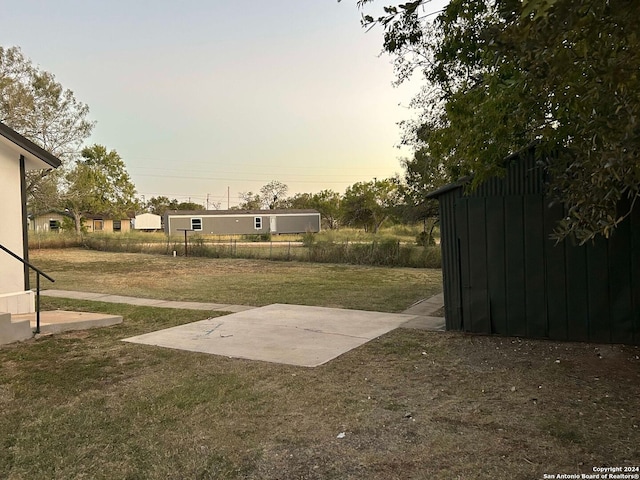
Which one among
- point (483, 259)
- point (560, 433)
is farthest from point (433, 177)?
point (560, 433)

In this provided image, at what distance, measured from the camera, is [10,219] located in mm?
7402

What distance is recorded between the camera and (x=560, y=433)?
3.34m

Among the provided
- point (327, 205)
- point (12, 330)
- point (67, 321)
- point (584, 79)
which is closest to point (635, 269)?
A: point (584, 79)

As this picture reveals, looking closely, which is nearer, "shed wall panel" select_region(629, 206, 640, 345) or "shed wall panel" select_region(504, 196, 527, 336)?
"shed wall panel" select_region(629, 206, 640, 345)

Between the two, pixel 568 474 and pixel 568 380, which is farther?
pixel 568 380

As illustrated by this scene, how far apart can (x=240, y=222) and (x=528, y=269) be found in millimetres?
42500

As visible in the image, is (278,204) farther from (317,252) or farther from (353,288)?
(353,288)

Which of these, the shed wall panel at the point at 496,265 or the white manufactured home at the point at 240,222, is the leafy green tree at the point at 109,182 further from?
the shed wall panel at the point at 496,265

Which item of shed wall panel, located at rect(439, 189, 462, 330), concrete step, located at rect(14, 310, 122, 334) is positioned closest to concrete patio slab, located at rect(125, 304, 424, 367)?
shed wall panel, located at rect(439, 189, 462, 330)

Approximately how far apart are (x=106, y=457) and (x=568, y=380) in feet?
13.4

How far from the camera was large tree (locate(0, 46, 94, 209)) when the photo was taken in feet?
72.4

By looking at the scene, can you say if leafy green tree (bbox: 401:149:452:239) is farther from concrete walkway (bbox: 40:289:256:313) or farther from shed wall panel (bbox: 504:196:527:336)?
shed wall panel (bbox: 504:196:527:336)

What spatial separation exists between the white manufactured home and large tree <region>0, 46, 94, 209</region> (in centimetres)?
1977

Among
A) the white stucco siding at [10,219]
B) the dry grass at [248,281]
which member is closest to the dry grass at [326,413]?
the white stucco siding at [10,219]
